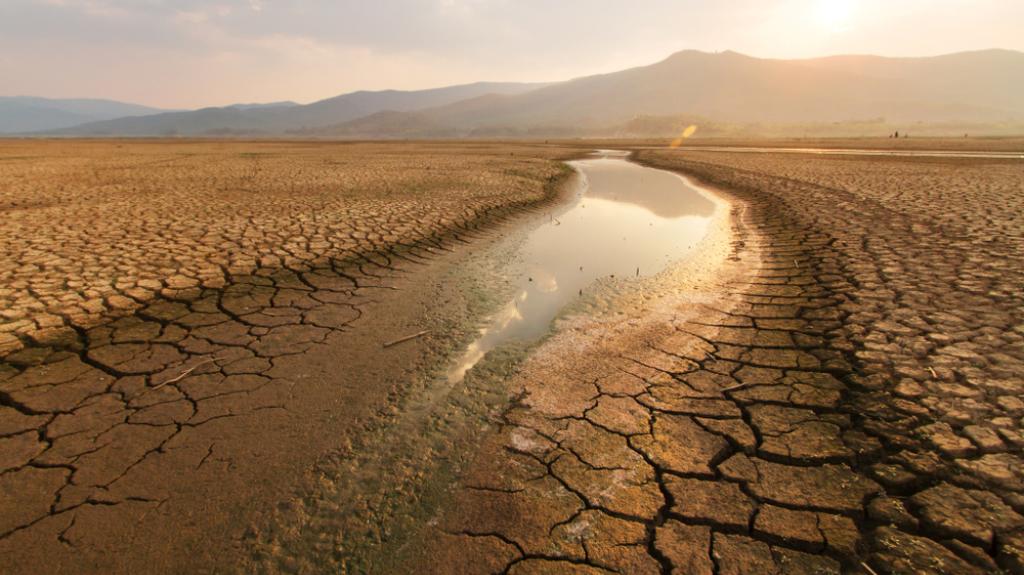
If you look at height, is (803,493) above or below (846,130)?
below

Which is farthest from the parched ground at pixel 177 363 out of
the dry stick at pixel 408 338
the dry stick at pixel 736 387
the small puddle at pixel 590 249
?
the dry stick at pixel 736 387

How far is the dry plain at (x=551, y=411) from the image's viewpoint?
66.6 inches

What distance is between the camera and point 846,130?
212ft

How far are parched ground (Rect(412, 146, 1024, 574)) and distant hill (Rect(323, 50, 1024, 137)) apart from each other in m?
121

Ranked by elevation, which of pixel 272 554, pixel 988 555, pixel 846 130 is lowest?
pixel 272 554

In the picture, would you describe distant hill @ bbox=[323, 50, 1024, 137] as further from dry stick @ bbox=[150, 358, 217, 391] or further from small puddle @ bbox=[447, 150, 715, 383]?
dry stick @ bbox=[150, 358, 217, 391]

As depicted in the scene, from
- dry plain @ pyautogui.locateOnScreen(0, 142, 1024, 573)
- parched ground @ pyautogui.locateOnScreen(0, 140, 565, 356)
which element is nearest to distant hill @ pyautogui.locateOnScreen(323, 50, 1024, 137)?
parched ground @ pyautogui.locateOnScreen(0, 140, 565, 356)

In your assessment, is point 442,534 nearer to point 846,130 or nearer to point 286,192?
point 286,192

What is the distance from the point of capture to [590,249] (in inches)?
247

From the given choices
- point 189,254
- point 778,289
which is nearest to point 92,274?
point 189,254

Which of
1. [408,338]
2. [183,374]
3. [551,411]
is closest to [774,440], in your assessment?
[551,411]

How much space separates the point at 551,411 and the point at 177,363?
2.67m

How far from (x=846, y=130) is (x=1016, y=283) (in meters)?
79.9

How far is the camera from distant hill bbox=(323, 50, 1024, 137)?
414 feet
